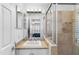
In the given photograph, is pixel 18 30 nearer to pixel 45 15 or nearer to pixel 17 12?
pixel 17 12

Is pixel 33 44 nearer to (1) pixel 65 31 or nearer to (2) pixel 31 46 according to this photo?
(2) pixel 31 46

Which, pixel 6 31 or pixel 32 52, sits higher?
pixel 6 31

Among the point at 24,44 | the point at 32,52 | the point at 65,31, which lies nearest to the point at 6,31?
the point at 24,44

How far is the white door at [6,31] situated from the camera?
1.20 m

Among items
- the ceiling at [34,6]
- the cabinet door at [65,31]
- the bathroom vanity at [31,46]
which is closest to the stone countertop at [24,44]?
the bathroom vanity at [31,46]

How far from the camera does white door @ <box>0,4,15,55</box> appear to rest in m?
1.20

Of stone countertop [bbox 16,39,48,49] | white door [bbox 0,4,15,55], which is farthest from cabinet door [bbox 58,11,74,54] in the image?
white door [bbox 0,4,15,55]

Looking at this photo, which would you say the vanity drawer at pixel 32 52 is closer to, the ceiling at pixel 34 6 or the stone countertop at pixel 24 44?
Answer: the stone countertop at pixel 24 44

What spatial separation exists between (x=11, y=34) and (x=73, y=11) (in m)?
0.82

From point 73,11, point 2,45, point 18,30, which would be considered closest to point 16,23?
→ point 18,30

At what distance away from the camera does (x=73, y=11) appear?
1.39 metres

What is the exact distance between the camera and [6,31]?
1.33 metres

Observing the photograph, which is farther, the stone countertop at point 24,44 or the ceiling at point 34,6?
the stone countertop at point 24,44

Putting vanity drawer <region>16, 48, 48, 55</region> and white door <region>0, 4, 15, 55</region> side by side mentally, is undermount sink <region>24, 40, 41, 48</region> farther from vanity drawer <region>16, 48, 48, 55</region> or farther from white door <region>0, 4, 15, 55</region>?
white door <region>0, 4, 15, 55</region>
